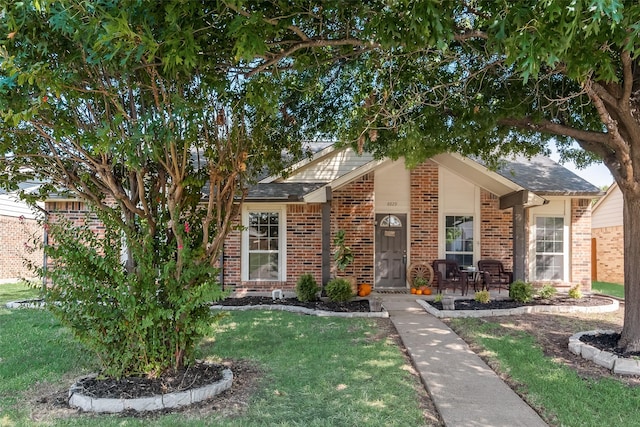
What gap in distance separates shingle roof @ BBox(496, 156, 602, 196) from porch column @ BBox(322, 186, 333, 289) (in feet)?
14.6

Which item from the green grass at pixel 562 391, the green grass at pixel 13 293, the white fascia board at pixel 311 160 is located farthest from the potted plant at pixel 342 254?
the green grass at pixel 13 293

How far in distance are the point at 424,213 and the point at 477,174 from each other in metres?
1.85

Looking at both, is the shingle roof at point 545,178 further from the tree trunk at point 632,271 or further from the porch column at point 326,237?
the tree trunk at point 632,271

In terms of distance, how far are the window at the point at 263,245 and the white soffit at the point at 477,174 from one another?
5.01 meters

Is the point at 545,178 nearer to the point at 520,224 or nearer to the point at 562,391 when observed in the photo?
the point at 520,224

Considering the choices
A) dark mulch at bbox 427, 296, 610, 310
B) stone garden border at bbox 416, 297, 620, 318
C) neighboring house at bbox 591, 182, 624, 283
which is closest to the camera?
stone garden border at bbox 416, 297, 620, 318

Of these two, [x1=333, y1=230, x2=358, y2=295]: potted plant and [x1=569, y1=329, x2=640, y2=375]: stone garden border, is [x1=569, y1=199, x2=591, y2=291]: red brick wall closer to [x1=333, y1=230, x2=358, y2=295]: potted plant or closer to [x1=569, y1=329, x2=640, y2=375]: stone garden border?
[x1=333, y1=230, x2=358, y2=295]: potted plant

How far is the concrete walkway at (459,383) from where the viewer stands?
14.5ft

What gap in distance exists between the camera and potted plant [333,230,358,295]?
12242 millimetres

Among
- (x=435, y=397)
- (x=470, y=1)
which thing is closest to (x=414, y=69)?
(x=470, y=1)

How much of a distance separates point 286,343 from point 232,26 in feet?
16.2

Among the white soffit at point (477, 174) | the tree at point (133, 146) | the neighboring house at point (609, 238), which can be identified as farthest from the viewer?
the neighboring house at point (609, 238)

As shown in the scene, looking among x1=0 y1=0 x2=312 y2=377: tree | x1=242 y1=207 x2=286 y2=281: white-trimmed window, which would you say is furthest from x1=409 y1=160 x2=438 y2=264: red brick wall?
x1=0 y1=0 x2=312 y2=377: tree

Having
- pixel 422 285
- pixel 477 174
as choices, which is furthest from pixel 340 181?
pixel 477 174
